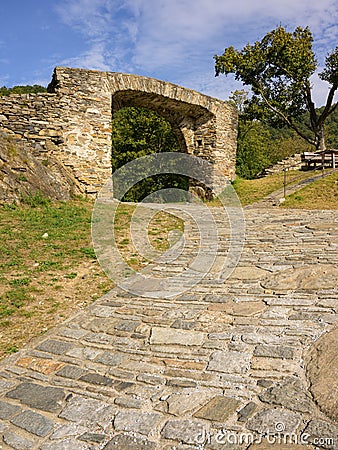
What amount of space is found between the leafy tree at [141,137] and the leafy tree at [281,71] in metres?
5.81

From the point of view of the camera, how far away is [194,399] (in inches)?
103

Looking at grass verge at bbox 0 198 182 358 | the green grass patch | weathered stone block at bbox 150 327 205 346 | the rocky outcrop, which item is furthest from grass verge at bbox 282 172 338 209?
weathered stone block at bbox 150 327 205 346

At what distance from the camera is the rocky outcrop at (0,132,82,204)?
9.24 m

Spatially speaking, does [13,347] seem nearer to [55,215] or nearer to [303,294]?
[303,294]

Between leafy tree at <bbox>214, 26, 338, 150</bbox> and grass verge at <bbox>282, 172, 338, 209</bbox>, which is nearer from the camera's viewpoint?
grass verge at <bbox>282, 172, 338, 209</bbox>

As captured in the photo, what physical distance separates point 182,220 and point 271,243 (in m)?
3.09

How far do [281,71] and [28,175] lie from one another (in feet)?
56.0

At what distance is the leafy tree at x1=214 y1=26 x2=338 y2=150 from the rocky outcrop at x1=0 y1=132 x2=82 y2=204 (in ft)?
43.7

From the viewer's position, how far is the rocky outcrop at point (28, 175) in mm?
9242

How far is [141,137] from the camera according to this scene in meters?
26.4

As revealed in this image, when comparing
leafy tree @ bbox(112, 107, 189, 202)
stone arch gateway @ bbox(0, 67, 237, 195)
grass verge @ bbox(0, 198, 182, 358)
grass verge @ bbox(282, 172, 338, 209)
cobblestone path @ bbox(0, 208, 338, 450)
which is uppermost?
leafy tree @ bbox(112, 107, 189, 202)

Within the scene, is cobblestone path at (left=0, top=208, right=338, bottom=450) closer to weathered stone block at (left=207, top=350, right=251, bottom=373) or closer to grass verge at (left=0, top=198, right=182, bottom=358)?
weathered stone block at (left=207, top=350, right=251, bottom=373)

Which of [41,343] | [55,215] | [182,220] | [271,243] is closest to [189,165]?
[182,220]

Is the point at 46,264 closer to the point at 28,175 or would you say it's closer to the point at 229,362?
the point at 229,362
